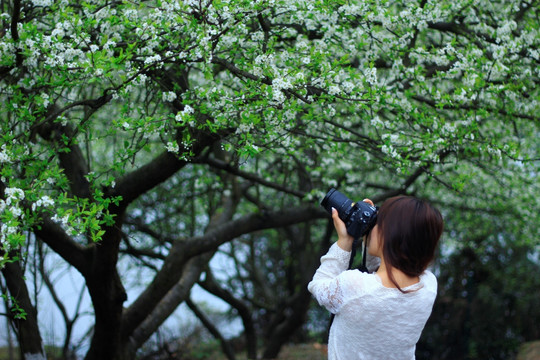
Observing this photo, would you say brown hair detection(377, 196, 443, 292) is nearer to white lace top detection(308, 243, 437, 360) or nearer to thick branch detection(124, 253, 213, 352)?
white lace top detection(308, 243, 437, 360)

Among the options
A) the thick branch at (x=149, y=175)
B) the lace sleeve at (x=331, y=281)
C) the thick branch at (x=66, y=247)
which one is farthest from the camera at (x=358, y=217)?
the thick branch at (x=66, y=247)

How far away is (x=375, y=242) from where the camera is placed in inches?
91.2

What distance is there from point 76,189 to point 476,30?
3810mm

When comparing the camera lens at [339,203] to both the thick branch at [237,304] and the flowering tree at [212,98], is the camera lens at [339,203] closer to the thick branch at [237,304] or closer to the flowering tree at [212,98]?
the flowering tree at [212,98]

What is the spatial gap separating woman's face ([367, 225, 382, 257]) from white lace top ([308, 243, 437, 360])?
0.10m

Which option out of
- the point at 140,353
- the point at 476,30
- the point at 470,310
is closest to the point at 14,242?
the point at 476,30

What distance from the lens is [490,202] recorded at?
7.30 metres

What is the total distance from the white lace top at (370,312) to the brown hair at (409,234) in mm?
78

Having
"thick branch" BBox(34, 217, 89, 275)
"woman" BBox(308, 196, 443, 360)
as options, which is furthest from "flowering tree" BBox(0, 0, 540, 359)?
"woman" BBox(308, 196, 443, 360)

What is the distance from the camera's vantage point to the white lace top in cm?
222

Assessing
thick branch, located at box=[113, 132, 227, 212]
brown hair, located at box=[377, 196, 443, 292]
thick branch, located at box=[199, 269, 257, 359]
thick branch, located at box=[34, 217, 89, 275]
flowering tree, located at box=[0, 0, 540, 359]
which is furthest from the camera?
thick branch, located at box=[199, 269, 257, 359]

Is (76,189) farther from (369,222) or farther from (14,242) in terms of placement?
(369,222)

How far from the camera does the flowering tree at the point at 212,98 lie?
3.64 metres

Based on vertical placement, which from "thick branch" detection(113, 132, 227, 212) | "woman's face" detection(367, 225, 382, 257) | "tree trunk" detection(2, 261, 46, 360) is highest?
"thick branch" detection(113, 132, 227, 212)
